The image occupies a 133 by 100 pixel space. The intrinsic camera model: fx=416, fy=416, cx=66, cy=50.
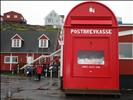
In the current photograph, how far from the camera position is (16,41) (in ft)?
208

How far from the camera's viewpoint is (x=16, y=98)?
14617 mm

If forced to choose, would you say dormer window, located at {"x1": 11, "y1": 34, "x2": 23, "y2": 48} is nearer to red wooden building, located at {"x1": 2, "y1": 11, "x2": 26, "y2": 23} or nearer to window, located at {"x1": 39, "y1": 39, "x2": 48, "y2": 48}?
window, located at {"x1": 39, "y1": 39, "x2": 48, "y2": 48}

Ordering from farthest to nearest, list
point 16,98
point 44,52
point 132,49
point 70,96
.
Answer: point 44,52, point 132,49, point 70,96, point 16,98

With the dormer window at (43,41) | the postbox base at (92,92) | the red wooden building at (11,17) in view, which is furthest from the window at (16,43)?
the red wooden building at (11,17)

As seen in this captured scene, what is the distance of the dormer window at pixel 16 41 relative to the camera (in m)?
62.8

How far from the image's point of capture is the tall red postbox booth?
1599 cm

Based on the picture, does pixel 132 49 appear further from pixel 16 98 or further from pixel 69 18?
pixel 16 98

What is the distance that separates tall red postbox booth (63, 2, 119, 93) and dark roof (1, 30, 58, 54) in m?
45.2

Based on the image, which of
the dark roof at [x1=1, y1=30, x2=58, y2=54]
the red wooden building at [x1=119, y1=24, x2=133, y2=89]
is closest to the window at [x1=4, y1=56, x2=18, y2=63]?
the dark roof at [x1=1, y1=30, x2=58, y2=54]

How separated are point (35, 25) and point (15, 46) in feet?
237

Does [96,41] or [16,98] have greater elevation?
[96,41]

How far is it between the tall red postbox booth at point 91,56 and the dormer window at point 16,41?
46.9 meters

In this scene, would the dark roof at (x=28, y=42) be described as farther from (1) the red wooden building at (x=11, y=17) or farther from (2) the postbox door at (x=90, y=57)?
(1) the red wooden building at (x=11, y=17)

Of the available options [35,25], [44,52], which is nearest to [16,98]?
[44,52]
